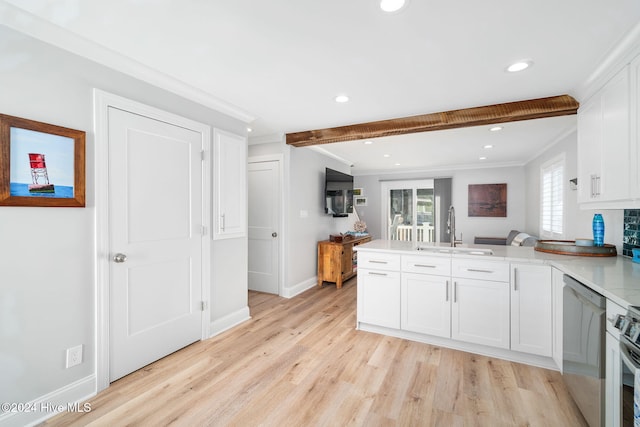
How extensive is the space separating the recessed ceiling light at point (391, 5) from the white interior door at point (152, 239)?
76.0 inches

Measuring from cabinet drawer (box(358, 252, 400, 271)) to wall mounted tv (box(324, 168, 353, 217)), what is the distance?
7.11ft

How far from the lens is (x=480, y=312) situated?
98.2 inches

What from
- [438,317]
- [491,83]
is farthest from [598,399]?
[491,83]

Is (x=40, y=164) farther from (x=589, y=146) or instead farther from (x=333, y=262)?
(x=589, y=146)

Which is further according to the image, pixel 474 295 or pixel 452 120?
pixel 452 120

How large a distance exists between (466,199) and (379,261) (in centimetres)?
456

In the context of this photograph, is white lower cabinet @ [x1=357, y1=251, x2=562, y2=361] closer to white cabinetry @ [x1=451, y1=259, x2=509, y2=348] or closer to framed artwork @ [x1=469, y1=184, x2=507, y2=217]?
white cabinetry @ [x1=451, y1=259, x2=509, y2=348]

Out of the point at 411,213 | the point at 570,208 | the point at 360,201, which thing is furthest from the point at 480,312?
the point at 360,201

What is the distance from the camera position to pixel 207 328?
2.79 meters

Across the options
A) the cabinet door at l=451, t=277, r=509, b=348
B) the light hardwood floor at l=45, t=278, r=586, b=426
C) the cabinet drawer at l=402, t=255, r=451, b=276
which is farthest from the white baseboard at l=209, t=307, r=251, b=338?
the cabinet door at l=451, t=277, r=509, b=348

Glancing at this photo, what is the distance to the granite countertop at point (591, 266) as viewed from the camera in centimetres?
140

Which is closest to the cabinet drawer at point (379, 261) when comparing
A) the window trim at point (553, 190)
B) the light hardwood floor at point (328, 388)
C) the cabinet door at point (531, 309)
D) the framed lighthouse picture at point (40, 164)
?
the light hardwood floor at point (328, 388)

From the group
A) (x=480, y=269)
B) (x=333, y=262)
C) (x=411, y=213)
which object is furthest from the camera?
(x=411, y=213)

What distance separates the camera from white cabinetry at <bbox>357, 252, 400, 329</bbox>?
285 cm
